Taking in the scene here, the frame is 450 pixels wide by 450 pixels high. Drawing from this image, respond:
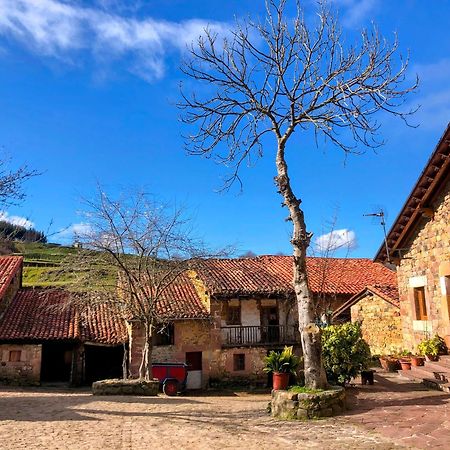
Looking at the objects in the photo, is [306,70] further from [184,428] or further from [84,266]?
[84,266]

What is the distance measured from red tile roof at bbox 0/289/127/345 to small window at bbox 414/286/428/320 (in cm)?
1445

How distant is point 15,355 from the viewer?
21250 millimetres

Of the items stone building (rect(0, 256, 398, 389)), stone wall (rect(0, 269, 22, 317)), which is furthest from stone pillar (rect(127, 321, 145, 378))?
A: stone wall (rect(0, 269, 22, 317))

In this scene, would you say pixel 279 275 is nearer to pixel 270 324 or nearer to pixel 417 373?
pixel 270 324

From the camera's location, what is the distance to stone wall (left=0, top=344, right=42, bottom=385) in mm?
20938

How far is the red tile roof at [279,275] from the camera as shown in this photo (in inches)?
931

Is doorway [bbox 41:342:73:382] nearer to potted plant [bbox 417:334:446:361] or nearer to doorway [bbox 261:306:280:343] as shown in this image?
doorway [bbox 261:306:280:343]

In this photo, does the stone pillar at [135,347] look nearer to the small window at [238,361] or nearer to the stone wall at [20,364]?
the stone wall at [20,364]

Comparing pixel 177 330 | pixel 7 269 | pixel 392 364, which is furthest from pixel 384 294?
pixel 7 269

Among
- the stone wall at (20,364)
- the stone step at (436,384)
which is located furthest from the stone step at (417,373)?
the stone wall at (20,364)

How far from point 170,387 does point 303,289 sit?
37.4 feet

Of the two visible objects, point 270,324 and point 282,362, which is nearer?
point 282,362

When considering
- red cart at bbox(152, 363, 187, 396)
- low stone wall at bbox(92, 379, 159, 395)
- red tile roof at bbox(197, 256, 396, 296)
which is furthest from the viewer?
red tile roof at bbox(197, 256, 396, 296)

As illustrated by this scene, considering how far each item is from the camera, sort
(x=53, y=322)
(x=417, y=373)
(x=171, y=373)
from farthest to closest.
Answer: (x=53, y=322) < (x=171, y=373) < (x=417, y=373)
